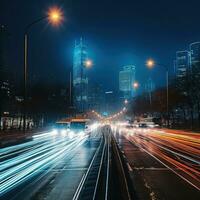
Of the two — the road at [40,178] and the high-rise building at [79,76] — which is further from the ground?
the high-rise building at [79,76]

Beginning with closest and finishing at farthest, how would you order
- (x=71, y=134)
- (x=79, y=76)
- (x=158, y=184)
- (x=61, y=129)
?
(x=158, y=184) → (x=71, y=134) → (x=61, y=129) → (x=79, y=76)

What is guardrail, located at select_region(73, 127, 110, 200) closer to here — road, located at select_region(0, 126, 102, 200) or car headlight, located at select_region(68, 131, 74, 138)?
road, located at select_region(0, 126, 102, 200)

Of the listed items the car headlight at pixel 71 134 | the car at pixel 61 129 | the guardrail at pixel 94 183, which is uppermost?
the car at pixel 61 129

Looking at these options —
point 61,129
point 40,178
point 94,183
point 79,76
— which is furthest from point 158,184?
point 79,76

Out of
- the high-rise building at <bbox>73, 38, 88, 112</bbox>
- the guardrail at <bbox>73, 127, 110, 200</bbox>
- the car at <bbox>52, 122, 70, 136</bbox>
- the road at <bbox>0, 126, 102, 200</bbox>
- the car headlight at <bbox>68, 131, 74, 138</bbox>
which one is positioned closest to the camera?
the guardrail at <bbox>73, 127, 110, 200</bbox>

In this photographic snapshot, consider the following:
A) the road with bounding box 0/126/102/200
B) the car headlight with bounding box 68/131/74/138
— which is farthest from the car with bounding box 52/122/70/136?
the road with bounding box 0/126/102/200

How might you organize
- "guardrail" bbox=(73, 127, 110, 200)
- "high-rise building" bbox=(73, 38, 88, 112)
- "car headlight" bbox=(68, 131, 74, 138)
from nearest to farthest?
"guardrail" bbox=(73, 127, 110, 200) < "car headlight" bbox=(68, 131, 74, 138) < "high-rise building" bbox=(73, 38, 88, 112)

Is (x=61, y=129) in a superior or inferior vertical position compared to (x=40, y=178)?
superior

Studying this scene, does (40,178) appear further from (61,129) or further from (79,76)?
(79,76)

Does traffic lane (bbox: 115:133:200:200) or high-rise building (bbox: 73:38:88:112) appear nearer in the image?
traffic lane (bbox: 115:133:200:200)

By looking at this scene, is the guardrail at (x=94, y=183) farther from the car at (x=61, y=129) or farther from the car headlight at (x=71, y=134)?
the car at (x=61, y=129)

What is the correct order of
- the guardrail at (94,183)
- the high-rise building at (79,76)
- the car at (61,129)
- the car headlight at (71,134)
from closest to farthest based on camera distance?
the guardrail at (94,183) < the car headlight at (71,134) < the car at (61,129) < the high-rise building at (79,76)

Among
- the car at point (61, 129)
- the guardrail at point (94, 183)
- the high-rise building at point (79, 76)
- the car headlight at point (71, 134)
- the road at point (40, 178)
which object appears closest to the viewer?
the guardrail at point (94, 183)

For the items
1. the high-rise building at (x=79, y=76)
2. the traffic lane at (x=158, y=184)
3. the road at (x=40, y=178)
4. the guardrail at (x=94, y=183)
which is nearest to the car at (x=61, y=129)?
the road at (x=40, y=178)
